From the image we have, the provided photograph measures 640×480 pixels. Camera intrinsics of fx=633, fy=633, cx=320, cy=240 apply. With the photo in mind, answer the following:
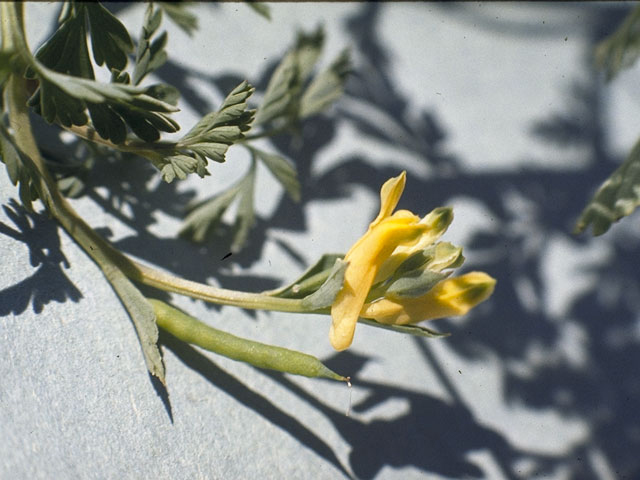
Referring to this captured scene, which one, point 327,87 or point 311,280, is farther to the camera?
point 327,87

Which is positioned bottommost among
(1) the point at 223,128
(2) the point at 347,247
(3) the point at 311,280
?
(2) the point at 347,247

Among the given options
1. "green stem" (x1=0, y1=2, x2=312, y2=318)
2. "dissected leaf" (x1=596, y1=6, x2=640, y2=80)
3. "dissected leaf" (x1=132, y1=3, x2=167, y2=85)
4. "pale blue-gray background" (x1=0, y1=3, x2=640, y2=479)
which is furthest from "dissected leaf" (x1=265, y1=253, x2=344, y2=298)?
"dissected leaf" (x1=596, y1=6, x2=640, y2=80)

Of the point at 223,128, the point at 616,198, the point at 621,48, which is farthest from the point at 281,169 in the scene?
the point at 621,48

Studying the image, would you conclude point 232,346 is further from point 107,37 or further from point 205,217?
point 107,37

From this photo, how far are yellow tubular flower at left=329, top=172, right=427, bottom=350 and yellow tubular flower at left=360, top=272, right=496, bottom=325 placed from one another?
0.08 ft

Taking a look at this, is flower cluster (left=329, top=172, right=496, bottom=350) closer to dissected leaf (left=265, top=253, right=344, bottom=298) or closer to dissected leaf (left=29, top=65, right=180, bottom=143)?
dissected leaf (left=265, top=253, right=344, bottom=298)

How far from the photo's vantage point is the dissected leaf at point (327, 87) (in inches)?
32.4

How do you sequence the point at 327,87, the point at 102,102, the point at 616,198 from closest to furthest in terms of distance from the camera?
the point at 102,102 → the point at 616,198 → the point at 327,87

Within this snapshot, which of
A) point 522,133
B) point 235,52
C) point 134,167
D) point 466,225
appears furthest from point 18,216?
point 522,133

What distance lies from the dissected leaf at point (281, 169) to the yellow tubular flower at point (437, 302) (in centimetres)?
25

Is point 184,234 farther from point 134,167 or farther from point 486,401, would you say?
point 486,401

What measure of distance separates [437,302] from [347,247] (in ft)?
0.91

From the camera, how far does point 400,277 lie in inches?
22.2

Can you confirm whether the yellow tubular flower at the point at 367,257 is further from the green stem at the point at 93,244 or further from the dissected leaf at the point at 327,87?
the dissected leaf at the point at 327,87
